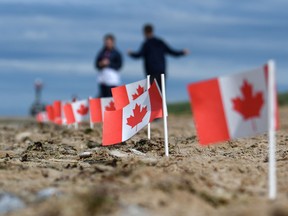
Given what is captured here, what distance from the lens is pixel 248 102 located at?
6.17 meters

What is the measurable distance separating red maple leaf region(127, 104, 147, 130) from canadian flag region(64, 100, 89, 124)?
7.87m

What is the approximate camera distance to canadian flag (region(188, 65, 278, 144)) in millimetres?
6098

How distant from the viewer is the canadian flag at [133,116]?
9.02m

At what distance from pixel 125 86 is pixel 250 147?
189 cm

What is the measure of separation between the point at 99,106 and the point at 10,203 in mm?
8007

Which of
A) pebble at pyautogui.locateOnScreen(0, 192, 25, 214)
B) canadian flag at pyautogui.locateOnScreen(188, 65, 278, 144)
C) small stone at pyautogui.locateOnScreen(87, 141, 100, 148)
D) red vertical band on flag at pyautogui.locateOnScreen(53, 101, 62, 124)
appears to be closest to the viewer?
pebble at pyautogui.locateOnScreen(0, 192, 25, 214)

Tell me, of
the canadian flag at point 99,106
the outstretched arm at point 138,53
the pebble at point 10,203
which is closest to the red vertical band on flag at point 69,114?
the outstretched arm at point 138,53

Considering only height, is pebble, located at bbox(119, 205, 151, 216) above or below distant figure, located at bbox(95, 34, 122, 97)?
below

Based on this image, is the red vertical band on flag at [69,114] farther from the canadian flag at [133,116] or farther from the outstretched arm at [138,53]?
the canadian flag at [133,116]

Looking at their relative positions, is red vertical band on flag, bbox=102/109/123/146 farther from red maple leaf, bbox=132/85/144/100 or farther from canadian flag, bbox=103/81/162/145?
red maple leaf, bbox=132/85/144/100

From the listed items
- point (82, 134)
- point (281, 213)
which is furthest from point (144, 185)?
point (82, 134)

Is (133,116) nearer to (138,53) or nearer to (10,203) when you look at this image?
(10,203)

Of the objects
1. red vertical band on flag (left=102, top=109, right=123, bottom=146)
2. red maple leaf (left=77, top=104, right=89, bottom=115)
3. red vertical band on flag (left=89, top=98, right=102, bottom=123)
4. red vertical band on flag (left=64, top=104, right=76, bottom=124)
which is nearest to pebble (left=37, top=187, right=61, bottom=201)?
red vertical band on flag (left=102, top=109, right=123, bottom=146)

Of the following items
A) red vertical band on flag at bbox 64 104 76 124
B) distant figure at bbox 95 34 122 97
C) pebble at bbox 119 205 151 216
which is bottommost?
pebble at bbox 119 205 151 216
